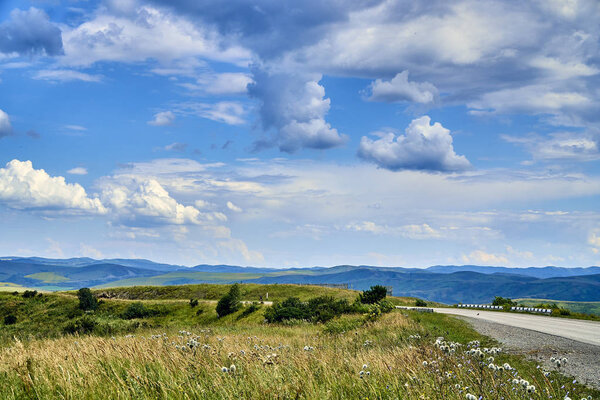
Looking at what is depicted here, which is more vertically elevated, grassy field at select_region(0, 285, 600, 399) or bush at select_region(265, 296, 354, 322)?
grassy field at select_region(0, 285, 600, 399)

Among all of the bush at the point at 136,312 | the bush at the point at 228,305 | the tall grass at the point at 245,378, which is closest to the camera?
the tall grass at the point at 245,378

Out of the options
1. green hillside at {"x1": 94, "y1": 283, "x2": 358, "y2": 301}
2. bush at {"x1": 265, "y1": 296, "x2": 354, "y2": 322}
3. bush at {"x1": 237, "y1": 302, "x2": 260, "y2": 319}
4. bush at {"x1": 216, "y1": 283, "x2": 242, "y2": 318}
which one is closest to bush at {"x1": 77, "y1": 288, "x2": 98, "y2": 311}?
green hillside at {"x1": 94, "y1": 283, "x2": 358, "y2": 301}

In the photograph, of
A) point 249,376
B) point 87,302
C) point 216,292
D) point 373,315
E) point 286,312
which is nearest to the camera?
point 249,376

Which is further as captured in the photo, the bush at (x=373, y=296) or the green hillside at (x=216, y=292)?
the green hillside at (x=216, y=292)

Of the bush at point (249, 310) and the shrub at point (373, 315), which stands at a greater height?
the shrub at point (373, 315)

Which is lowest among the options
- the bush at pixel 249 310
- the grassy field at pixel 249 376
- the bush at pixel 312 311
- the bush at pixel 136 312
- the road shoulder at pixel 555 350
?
the bush at pixel 136 312

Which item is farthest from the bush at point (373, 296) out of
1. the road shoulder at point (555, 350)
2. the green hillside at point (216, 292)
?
the road shoulder at point (555, 350)

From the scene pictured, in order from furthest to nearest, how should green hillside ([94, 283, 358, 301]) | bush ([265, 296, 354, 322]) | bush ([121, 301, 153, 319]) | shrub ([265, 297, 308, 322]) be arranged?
green hillside ([94, 283, 358, 301]), bush ([121, 301, 153, 319]), shrub ([265, 297, 308, 322]), bush ([265, 296, 354, 322])

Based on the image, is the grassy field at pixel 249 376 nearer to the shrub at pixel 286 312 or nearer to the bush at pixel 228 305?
the shrub at pixel 286 312

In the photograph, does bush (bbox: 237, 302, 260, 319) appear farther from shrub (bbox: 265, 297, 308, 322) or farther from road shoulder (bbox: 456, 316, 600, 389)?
road shoulder (bbox: 456, 316, 600, 389)

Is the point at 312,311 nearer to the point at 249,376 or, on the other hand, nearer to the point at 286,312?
the point at 286,312

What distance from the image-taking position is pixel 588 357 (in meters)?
15.3

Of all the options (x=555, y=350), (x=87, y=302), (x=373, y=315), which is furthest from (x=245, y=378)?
(x=87, y=302)

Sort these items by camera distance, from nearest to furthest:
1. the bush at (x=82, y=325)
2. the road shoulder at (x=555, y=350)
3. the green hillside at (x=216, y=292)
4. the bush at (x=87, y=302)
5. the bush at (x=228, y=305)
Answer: the road shoulder at (x=555, y=350)
the bush at (x=82, y=325)
the bush at (x=228, y=305)
the bush at (x=87, y=302)
the green hillside at (x=216, y=292)
